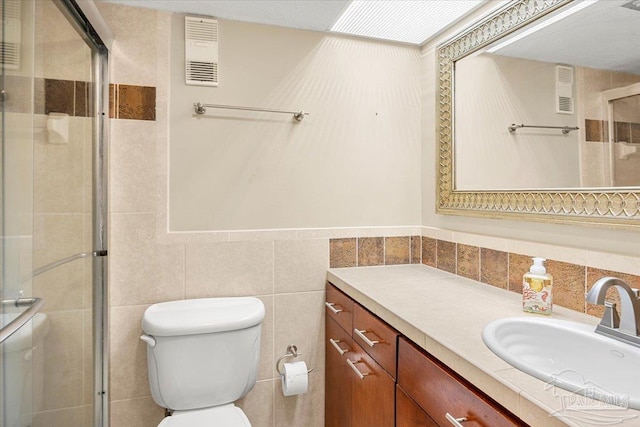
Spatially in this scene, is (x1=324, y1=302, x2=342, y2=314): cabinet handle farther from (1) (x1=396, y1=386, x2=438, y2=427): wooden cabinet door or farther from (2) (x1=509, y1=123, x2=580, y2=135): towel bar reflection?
(2) (x1=509, y1=123, x2=580, y2=135): towel bar reflection

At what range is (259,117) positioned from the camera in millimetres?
1712

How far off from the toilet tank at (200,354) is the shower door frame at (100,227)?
209mm

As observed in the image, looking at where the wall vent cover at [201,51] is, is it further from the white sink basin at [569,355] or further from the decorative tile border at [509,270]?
the white sink basin at [569,355]

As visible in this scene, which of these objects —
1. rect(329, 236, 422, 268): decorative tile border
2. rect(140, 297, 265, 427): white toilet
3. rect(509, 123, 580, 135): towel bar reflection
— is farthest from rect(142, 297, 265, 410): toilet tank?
rect(509, 123, 580, 135): towel bar reflection

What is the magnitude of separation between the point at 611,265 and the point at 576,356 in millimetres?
287

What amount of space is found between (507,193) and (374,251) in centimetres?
70

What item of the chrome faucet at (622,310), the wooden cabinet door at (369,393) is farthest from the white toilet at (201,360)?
the chrome faucet at (622,310)

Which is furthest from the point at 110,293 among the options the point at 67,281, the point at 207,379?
the point at 207,379

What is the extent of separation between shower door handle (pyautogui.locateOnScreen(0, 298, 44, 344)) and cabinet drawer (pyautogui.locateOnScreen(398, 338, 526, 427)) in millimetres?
972

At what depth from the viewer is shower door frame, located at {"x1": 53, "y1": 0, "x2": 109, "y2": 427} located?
55.9 inches

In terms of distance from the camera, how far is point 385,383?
1.17 m

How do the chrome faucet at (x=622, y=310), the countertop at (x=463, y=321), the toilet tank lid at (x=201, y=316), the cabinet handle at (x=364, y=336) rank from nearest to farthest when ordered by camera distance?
1. the countertop at (x=463, y=321)
2. the chrome faucet at (x=622, y=310)
3. the cabinet handle at (x=364, y=336)
4. the toilet tank lid at (x=201, y=316)

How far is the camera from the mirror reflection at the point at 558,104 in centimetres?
104

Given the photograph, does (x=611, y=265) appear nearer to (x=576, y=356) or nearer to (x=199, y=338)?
(x=576, y=356)
